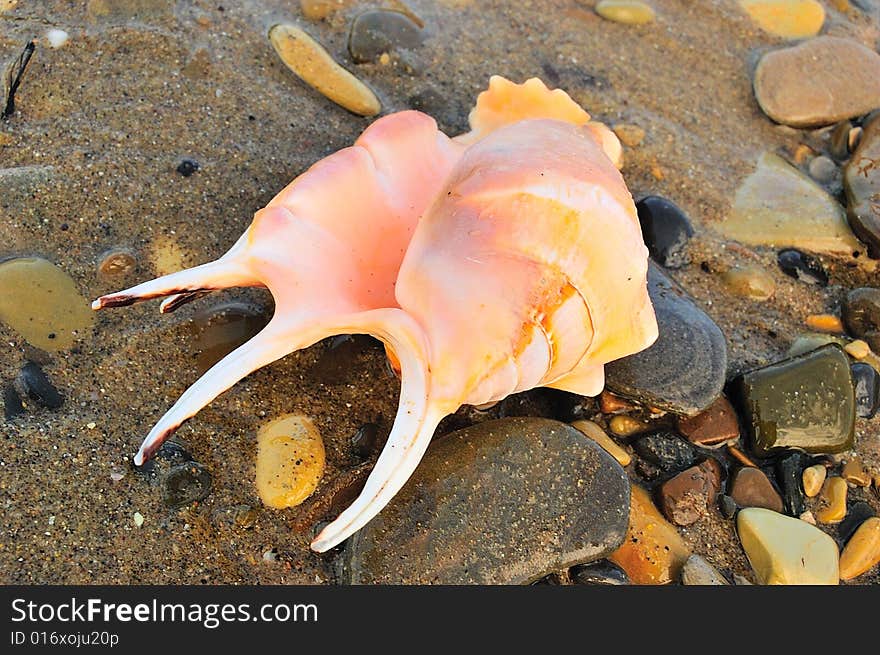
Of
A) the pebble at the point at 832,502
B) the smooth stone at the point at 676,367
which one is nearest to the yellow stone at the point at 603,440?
the smooth stone at the point at 676,367

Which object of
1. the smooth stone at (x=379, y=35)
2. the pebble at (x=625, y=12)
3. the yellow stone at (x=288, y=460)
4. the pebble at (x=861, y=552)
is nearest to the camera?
the yellow stone at (x=288, y=460)

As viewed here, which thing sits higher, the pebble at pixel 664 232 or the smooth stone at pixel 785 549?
the pebble at pixel 664 232

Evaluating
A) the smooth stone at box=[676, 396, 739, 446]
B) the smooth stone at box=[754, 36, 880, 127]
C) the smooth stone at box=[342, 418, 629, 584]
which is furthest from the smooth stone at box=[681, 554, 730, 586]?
the smooth stone at box=[754, 36, 880, 127]

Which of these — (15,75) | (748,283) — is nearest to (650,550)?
(748,283)

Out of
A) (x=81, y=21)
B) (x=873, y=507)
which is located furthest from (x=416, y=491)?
(x=81, y=21)

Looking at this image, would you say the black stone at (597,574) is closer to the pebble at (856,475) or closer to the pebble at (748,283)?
the pebble at (856,475)

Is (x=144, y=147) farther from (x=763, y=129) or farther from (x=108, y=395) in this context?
(x=763, y=129)
